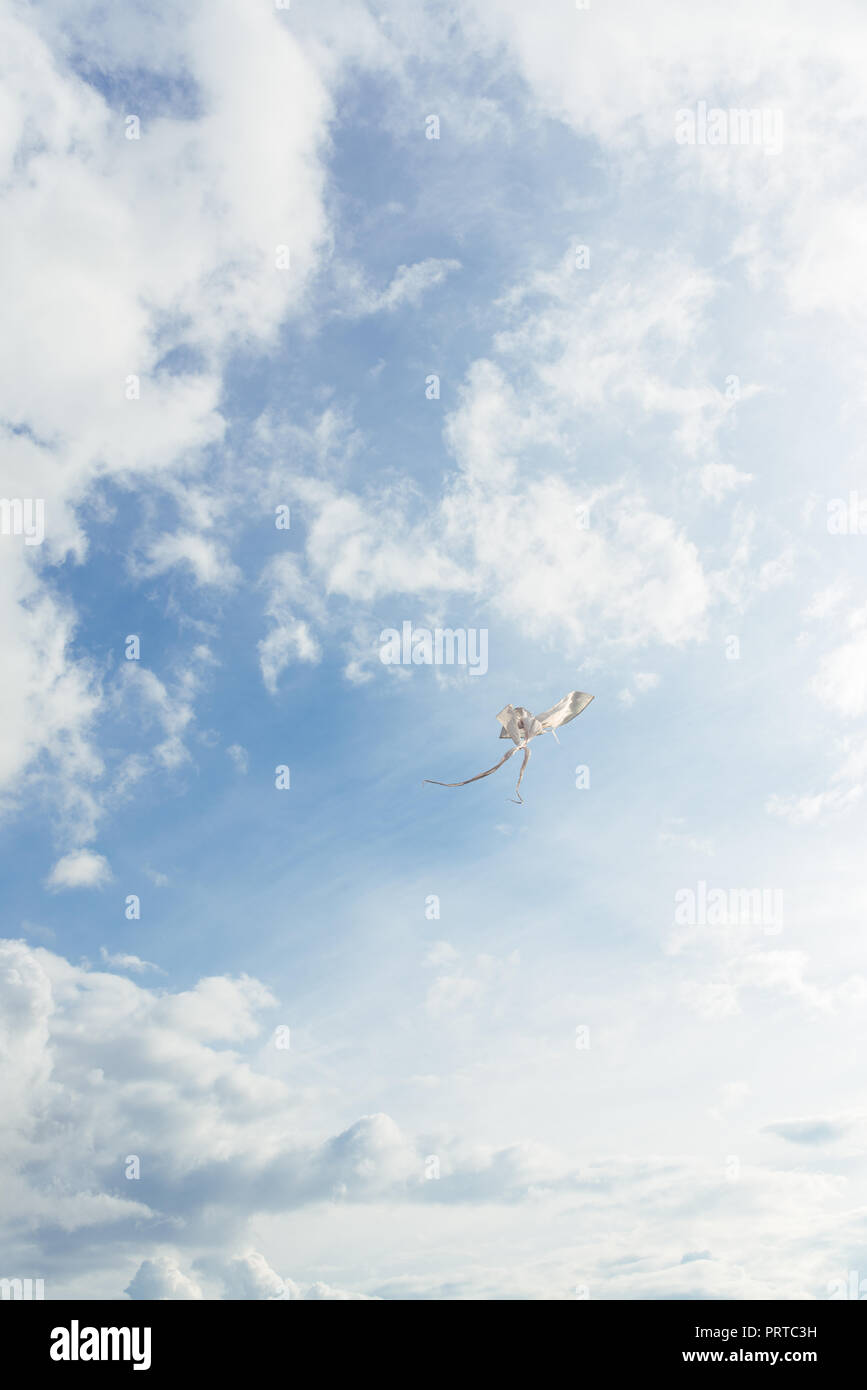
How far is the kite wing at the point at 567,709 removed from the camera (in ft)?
77.4

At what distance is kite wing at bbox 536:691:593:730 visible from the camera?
2358cm

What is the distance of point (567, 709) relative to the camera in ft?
79.4
